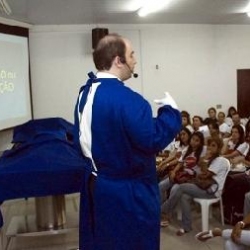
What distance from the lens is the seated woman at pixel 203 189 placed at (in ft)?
12.2

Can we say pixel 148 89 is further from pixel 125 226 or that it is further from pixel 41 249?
pixel 125 226

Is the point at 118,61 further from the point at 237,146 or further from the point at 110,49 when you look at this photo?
the point at 237,146

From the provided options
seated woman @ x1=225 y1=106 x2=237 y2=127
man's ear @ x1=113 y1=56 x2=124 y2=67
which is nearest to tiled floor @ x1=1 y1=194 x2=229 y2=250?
man's ear @ x1=113 y1=56 x2=124 y2=67

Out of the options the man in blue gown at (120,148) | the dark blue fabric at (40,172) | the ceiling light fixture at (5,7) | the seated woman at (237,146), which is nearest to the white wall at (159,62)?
the ceiling light fixture at (5,7)

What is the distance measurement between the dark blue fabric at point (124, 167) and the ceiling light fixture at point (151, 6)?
3.83m

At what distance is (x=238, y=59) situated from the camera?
25.5ft

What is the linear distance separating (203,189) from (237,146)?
1419 millimetres

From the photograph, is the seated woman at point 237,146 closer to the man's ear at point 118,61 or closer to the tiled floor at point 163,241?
the tiled floor at point 163,241

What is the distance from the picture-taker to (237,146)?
16.2ft

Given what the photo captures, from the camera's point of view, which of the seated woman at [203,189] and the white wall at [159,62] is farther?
the white wall at [159,62]

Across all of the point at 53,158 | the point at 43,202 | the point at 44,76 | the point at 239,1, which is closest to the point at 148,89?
the point at 44,76

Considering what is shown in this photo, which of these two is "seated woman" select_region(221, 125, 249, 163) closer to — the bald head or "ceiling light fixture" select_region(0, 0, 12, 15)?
"ceiling light fixture" select_region(0, 0, 12, 15)

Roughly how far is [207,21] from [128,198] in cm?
612

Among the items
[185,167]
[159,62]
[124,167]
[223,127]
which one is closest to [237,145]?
[185,167]
